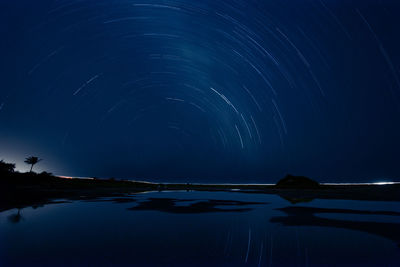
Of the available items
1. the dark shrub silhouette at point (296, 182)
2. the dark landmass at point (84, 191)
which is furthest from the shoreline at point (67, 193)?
the dark shrub silhouette at point (296, 182)

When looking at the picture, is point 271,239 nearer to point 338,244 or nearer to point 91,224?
point 338,244

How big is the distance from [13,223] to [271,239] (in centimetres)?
1407

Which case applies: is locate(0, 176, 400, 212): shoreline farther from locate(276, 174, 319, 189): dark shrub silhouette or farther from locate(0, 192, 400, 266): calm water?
locate(276, 174, 319, 189): dark shrub silhouette

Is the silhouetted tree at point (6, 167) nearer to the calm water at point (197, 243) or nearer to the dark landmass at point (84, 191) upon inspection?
the dark landmass at point (84, 191)

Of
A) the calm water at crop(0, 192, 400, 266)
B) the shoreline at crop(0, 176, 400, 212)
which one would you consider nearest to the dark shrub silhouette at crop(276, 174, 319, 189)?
the shoreline at crop(0, 176, 400, 212)

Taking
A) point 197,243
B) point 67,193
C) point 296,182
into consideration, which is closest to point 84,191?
point 67,193

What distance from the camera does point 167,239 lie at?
11773 mm

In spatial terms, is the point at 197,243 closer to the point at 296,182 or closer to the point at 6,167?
the point at 6,167

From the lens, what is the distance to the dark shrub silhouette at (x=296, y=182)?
312 ft

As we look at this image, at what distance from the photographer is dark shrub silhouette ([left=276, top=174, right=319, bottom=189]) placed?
9508cm

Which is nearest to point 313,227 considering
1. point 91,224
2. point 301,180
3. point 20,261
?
point 91,224

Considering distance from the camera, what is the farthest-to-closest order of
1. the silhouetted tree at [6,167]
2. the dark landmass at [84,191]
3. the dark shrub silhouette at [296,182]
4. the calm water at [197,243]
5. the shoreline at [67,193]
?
the dark shrub silhouette at [296,182]
the silhouetted tree at [6,167]
the dark landmass at [84,191]
the shoreline at [67,193]
the calm water at [197,243]

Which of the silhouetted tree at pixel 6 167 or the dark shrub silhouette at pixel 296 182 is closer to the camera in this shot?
the silhouetted tree at pixel 6 167

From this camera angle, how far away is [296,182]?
96750mm
